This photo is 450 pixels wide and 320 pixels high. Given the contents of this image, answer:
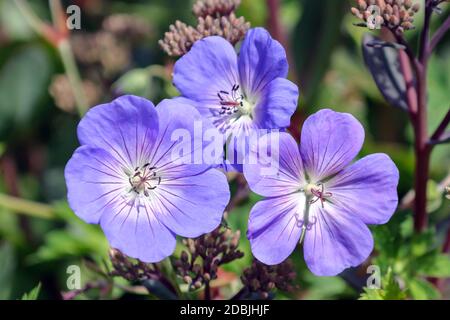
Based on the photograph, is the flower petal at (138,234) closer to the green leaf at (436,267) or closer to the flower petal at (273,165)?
the flower petal at (273,165)

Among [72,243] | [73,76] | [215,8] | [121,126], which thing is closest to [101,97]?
[73,76]

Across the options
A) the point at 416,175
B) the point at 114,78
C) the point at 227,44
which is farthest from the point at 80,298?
the point at 114,78

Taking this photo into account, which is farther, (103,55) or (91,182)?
(103,55)

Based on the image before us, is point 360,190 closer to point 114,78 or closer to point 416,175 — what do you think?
point 416,175

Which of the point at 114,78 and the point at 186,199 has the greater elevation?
the point at 114,78

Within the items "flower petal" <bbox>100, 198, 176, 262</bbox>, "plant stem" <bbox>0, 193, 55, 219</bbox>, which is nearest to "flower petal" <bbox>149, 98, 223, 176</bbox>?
"flower petal" <bbox>100, 198, 176, 262</bbox>

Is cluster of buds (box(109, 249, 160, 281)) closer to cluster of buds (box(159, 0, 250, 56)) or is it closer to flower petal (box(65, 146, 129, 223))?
flower petal (box(65, 146, 129, 223))

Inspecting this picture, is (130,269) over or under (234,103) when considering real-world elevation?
under

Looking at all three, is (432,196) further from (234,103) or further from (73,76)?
(73,76)
